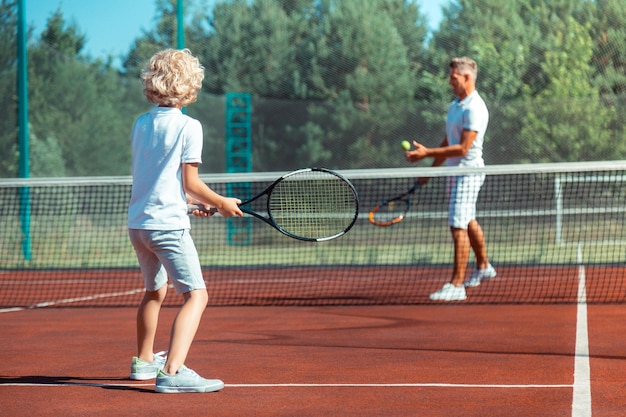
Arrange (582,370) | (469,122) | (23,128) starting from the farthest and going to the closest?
(23,128) < (469,122) < (582,370)

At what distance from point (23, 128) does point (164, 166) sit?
9127 mm

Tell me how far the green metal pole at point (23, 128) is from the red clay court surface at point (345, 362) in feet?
17.5

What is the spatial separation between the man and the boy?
146 inches

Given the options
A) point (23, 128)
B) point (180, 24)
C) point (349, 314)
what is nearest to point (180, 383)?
point (349, 314)

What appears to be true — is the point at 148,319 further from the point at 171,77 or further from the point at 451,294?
the point at 451,294

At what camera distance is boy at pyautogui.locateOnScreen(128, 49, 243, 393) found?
4535mm

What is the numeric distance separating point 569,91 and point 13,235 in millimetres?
7078

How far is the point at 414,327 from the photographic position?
6.71 metres

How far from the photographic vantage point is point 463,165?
8391 mm

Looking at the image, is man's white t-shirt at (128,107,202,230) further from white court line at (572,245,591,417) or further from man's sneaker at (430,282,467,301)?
man's sneaker at (430,282,467,301)

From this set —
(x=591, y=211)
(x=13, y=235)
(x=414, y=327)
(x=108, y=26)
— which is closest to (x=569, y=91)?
(x=591, y=211)

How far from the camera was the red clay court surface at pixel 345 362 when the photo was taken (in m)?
4.23

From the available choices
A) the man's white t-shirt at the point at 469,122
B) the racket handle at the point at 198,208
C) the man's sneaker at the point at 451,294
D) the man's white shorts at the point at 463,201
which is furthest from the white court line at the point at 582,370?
the racket handle at the point at 198,208

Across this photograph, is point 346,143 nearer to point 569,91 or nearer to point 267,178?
point 569,91
